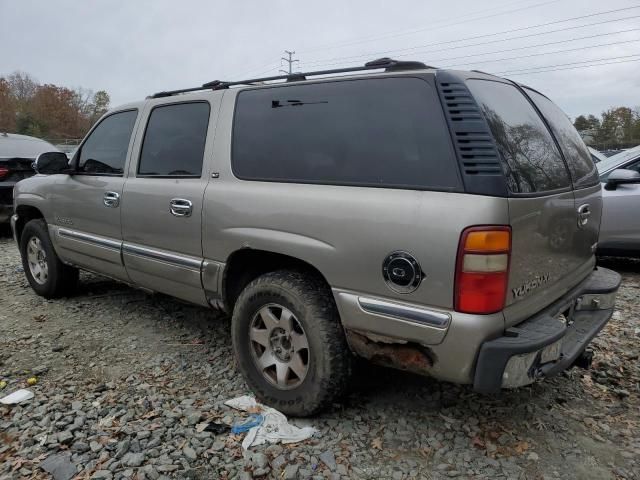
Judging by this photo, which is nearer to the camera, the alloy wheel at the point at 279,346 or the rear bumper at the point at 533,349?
the rear bumper at the point at 533,349

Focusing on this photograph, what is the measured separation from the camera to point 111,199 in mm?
3783

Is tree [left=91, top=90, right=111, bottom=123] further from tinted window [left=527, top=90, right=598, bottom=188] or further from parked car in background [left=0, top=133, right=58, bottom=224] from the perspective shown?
tinted window [left=527, top=90, right=598, bottom=188]

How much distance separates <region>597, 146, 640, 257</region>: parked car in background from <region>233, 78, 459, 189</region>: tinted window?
14.3 ft

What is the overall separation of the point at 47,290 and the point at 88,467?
9.59 ft

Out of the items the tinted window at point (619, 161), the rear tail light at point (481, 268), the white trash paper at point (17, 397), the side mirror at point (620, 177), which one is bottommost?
the white trash paper at point (17, 397)

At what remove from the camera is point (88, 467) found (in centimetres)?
240

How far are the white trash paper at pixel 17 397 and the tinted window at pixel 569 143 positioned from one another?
3.50 meters

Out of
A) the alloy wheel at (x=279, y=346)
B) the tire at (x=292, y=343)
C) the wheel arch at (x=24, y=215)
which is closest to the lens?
the tire at (x=292, y=343)

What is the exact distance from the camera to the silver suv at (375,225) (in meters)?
2.10

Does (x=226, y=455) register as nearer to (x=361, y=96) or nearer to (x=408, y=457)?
(x=408, y=457)

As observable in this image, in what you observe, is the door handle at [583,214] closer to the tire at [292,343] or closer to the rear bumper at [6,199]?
the tire at [292,343]

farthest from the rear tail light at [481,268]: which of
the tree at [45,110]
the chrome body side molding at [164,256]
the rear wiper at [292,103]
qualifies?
the tree at [45,110]

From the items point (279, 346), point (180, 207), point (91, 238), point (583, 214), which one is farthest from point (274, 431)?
point (91, 238)

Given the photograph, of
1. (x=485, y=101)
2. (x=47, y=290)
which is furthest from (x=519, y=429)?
(x=47, y=290)
